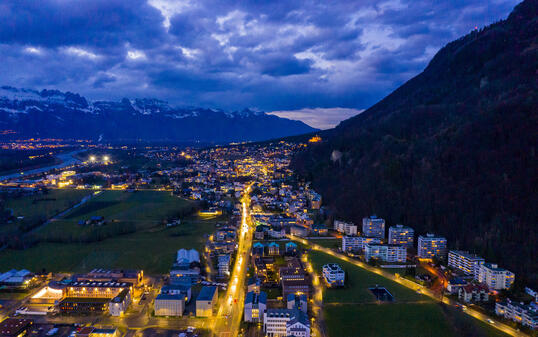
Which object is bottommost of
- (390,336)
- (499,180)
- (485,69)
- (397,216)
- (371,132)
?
(390,336)

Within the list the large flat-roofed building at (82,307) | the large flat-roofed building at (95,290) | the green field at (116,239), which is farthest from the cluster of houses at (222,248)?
the large flat-roofed building at (82,307)

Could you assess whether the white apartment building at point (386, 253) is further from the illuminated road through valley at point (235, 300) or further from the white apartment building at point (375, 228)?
the illuminated road through valley at point (235, 300)

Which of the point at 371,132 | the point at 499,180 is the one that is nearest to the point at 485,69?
the point at 371,132

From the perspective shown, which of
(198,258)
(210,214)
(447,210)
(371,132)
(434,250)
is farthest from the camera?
(371,132)

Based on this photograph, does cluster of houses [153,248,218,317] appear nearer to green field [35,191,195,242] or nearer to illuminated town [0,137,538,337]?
illuminated town [0,137,538,337]

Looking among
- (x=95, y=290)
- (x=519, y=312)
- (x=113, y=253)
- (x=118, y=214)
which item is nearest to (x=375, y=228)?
(x=519, y=312)

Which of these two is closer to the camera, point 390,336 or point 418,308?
point 390,336

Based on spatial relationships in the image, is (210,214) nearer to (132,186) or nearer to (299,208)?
(299,208)
